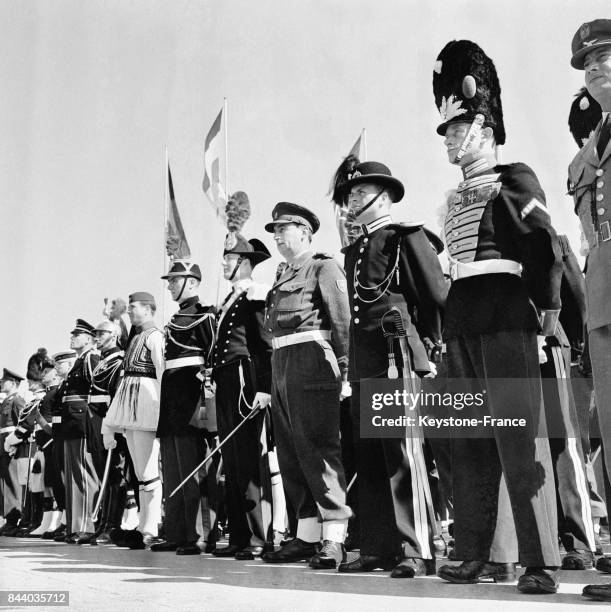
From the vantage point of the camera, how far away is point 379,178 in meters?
5.57

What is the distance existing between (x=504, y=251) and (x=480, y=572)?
1.48 metres

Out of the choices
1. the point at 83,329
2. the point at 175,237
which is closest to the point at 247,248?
the point at 175,237

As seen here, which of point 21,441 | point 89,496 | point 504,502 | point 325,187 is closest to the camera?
point 504,502

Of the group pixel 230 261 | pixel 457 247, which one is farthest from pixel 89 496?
pixel 457 247

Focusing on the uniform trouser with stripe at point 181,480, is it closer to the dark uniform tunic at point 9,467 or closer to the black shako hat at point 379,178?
the black shako hat at point 379,178

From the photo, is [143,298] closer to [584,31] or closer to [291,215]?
[291,215]

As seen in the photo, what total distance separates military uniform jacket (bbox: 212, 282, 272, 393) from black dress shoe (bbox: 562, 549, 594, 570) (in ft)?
8.19

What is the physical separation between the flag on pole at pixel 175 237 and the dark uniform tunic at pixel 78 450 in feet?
4.50

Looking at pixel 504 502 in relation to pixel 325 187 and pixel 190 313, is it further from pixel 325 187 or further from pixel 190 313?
pixel 190 313

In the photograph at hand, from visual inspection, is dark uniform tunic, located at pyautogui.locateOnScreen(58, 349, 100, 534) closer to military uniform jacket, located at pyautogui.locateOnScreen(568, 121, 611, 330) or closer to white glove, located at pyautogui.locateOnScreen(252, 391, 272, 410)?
white glove, located at pyautogui.locateOnScreen(252, 391, 272, 410)

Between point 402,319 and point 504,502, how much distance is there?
43.8 inches

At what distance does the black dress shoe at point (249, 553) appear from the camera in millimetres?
6547

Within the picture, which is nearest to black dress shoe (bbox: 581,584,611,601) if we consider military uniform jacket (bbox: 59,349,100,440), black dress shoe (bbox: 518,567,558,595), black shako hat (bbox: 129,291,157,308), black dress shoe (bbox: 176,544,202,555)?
black dress shoe (bbox: 518,567,558,595)

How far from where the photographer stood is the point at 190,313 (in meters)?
7.72
